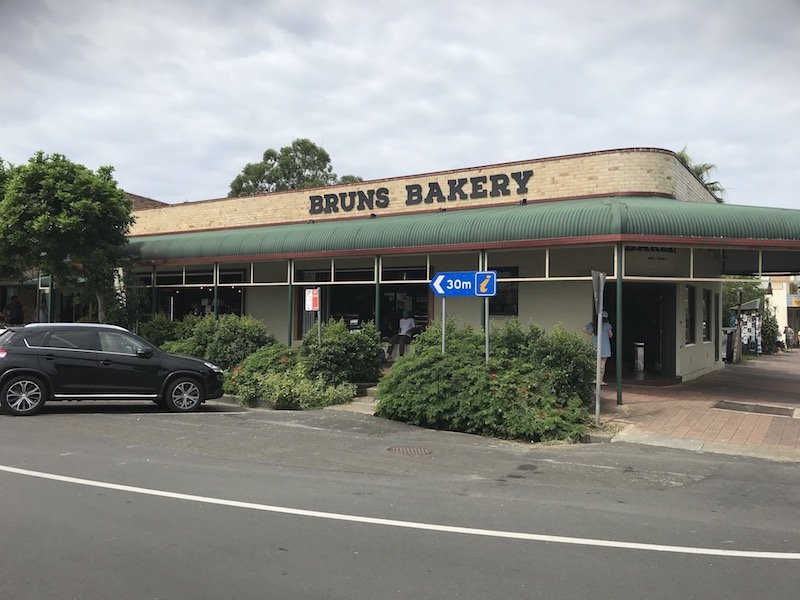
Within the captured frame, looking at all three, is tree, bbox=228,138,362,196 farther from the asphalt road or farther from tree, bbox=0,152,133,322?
the asphalt road

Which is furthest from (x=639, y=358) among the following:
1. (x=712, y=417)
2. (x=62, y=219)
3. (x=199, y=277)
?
(x=62, y=219)

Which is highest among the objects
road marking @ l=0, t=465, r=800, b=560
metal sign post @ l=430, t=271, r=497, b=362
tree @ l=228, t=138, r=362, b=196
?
tree @ l=228, t=138, r=362, b=196

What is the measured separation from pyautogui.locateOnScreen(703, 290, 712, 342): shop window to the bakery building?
35 mm

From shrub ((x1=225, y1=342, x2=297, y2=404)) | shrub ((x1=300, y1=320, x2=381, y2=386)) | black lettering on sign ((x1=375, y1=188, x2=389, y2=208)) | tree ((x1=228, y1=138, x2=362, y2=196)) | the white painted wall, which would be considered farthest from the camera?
tree ((x1=228, y1=138, x2=362, y2=196))

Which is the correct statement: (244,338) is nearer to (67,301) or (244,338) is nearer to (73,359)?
(73,359)

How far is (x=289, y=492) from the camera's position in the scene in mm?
6562

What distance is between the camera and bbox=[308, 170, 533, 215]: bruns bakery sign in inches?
658

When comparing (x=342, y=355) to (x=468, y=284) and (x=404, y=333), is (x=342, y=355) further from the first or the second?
(x=404, y=333)

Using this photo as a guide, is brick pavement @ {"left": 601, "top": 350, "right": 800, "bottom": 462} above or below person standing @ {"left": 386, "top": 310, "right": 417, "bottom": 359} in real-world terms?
below

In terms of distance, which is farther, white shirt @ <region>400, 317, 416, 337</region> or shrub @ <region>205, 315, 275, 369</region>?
white shirt @ <region>400, 317, 416, 337</region>

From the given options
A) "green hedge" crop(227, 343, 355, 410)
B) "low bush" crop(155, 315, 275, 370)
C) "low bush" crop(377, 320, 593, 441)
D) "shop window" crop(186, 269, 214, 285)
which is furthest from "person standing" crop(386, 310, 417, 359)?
"shop window" crop(186, 269, 214, 285)

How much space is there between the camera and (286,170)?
164 feet

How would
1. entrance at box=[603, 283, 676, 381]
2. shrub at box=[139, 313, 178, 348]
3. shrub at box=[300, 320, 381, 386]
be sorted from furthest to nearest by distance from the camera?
shrub at box=[139, 313, 178, 348] < entrance at box=[603, 283, 676, 381] < shrub at box=[300, 320, 381, 386]

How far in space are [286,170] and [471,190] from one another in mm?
35038
